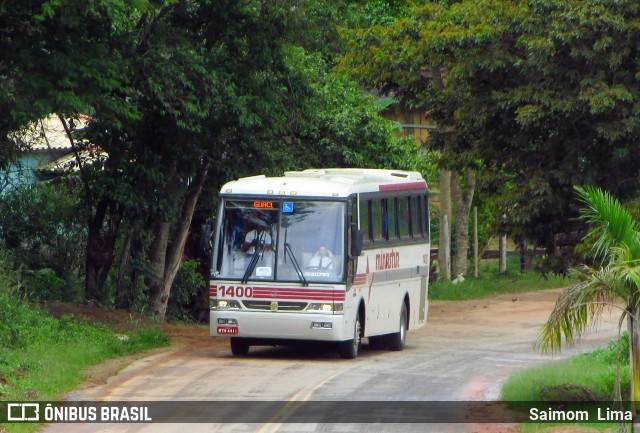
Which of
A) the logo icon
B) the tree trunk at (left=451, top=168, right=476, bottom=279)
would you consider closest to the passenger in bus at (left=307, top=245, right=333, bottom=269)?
the logo icon

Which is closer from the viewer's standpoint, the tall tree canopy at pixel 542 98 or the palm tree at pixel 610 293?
the palm tree at pixel 610 293

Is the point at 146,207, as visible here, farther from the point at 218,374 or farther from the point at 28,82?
the point at 218,374

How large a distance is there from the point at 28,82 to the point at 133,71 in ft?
7.48

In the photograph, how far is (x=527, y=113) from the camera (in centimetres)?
1705

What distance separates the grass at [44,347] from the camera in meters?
13.7

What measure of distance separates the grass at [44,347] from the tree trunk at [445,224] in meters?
16.5

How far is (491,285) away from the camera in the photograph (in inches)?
1411

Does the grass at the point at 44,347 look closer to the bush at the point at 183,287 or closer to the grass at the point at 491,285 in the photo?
the bush at the point at 183,287

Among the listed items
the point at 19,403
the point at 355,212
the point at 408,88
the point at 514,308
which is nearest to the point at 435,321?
the point at 514,308

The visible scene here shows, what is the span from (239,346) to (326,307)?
198cm

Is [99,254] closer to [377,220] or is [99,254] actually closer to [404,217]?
[404,217]

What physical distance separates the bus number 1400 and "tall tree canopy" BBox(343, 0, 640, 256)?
4.59 m

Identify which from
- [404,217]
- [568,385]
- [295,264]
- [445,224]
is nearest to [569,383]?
[568,385]

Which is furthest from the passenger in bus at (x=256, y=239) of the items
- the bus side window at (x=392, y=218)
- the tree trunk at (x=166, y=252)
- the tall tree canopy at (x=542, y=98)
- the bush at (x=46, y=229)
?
the bush at (x=46, y=229)
